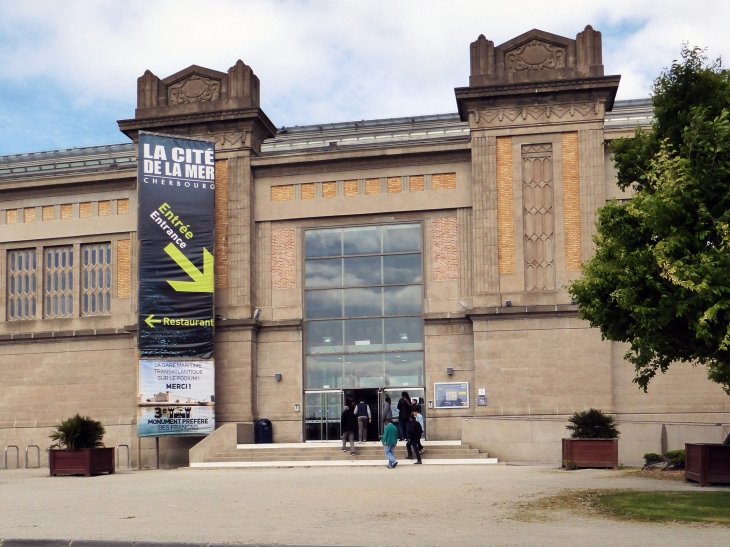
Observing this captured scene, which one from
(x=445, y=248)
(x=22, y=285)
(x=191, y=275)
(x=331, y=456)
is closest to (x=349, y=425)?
(x=331, y=456)

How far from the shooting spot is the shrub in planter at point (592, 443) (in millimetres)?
24609

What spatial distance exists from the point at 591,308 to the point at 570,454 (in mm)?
7754

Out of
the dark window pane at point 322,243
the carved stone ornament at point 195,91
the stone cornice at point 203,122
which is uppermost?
the carved stone ornament at point 195,91

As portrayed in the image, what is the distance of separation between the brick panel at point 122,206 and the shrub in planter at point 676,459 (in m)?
22.9

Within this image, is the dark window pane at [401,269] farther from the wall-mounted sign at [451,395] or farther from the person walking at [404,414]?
the person walking at [404,414]

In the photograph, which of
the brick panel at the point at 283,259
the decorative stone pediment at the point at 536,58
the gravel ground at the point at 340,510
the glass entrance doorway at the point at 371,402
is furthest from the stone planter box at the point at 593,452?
the decorative stone pediment at the point at 536,58

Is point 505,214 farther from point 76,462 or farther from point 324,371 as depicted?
point 76,462

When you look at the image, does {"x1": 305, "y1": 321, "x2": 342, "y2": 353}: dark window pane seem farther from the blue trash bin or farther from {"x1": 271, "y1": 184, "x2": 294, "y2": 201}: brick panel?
{"x1": 271, "y1": 184, "x2": 294, "y2": 201}: brick panel

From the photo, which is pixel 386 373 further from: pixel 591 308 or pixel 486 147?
pixel 591 308

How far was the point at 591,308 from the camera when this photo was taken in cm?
1844

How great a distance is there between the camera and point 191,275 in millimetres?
33375

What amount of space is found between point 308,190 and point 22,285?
12.9m

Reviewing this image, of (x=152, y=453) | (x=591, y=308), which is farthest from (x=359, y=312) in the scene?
(x=591, y=308)

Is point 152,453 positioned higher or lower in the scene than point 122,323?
lower
